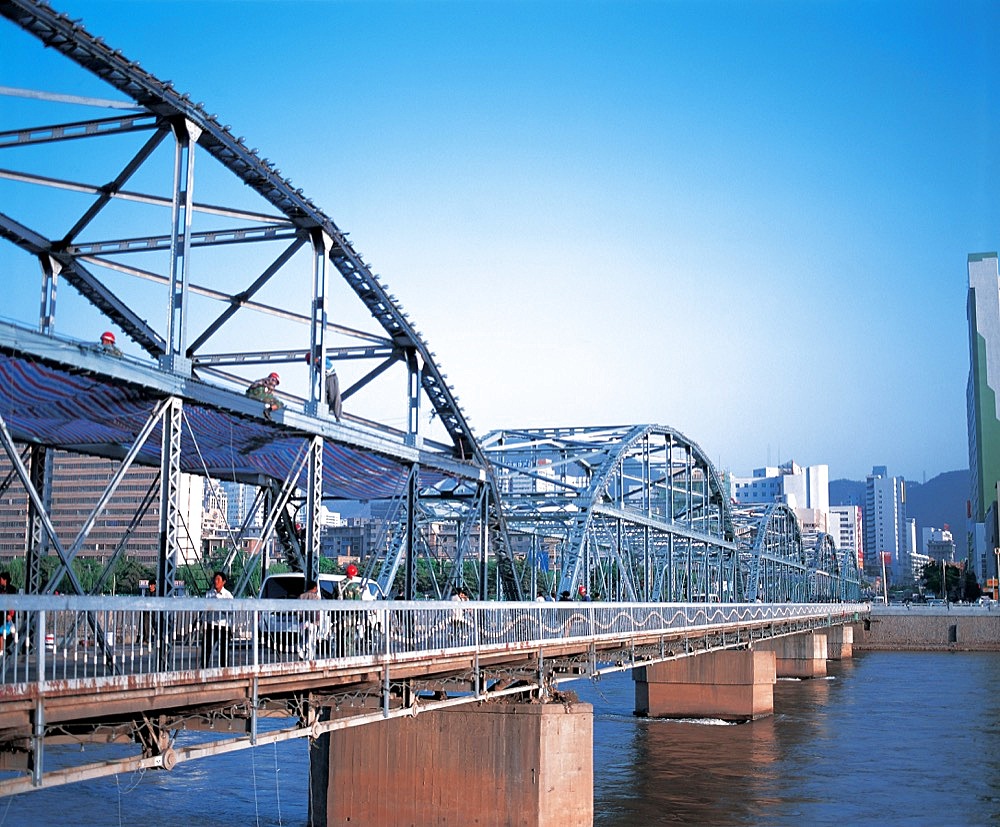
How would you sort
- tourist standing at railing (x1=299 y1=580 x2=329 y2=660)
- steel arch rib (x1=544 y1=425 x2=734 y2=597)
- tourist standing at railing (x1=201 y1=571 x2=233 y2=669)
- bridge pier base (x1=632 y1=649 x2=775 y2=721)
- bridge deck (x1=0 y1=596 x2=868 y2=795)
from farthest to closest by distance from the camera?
bridge pier base (x1=632 y1=649 x2=775 y2=721)
steel arch rib (x1=544 y1=425 x2=734 y2=597)
tourist standing at railing (x1=299 y1=580 x2=329 y2=660)
tourist standing at railing (x1=201 y1=571 x2=233 y2=669)
bridge deck (x1=0 y1=596 x2=868 y2=795)

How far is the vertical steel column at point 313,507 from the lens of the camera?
26.1 metres

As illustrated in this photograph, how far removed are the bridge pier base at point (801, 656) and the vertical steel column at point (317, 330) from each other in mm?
74595

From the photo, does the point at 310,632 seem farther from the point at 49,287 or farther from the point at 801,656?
the point at 801,656

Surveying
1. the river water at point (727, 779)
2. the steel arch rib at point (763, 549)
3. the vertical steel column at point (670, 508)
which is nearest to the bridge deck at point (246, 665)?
the river water at point (727, 779)

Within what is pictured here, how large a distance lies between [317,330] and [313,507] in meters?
4.25

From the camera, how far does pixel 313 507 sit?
2614cm

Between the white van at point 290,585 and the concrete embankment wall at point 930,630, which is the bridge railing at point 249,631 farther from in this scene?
the concrete embankment wall at point 930,630

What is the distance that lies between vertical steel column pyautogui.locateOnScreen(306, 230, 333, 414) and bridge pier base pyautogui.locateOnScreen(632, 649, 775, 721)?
125ft

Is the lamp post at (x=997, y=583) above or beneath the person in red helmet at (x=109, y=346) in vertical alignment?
beneath

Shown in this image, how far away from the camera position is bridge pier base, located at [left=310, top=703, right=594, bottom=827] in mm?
27750

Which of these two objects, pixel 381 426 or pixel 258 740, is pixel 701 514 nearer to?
pixel 381 426

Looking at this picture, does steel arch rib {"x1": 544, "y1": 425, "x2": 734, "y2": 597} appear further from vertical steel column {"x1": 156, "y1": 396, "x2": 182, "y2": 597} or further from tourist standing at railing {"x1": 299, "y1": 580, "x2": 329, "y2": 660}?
vertical steel column {"x1": 156, "y1": 396, "x2": 182, "y2": 597}

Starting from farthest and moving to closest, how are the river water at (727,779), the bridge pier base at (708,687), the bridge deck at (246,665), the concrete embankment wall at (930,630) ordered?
the concrete embankment wall at (930,630) < the bridge pier base at (708,687) < the river water at (727,779) < the bridge deck at (246,665)

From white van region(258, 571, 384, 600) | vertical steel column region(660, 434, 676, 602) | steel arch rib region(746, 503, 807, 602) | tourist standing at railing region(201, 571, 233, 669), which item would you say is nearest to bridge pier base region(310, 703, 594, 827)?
white van region(258, 571, 384, 600)
